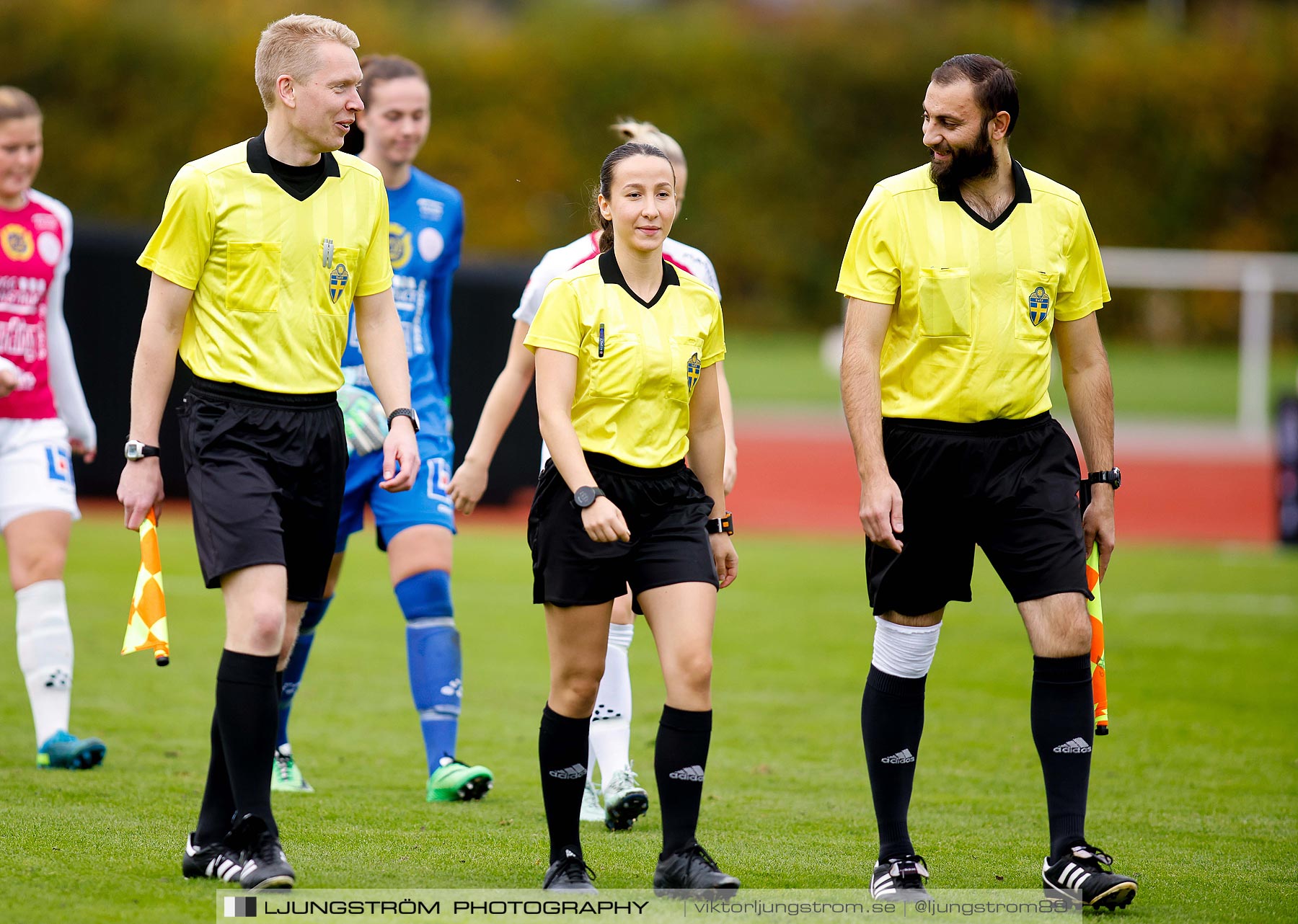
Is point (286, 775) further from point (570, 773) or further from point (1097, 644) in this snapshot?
point (1097, 644)

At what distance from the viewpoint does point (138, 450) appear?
383cm

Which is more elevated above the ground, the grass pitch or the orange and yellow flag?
the orange and yellow flag

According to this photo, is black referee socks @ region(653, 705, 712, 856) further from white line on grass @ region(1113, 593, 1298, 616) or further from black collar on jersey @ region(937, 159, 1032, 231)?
white line on grass @ region(1113, 593, 1298, 616)

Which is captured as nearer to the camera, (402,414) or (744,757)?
(402,414)

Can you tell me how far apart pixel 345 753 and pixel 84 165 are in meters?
24.1

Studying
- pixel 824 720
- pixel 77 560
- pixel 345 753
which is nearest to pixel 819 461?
pixel 77 560

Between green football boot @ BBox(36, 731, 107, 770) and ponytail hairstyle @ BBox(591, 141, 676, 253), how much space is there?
2.66 metres

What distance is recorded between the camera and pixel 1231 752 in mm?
6281

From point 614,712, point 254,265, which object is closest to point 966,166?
point 254,265

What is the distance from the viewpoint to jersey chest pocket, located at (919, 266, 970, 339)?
403cm

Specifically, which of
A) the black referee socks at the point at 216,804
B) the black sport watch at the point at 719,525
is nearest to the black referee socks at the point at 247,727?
the black referee socks at the point at 216,804

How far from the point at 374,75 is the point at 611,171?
1765mm

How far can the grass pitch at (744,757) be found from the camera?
4.18 m

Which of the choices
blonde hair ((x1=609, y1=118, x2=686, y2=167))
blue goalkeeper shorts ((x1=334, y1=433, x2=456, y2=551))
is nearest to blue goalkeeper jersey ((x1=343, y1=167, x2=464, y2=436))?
blue goalkeeper shorts ((x1=334, y1=433, x2=456, y2=551))
